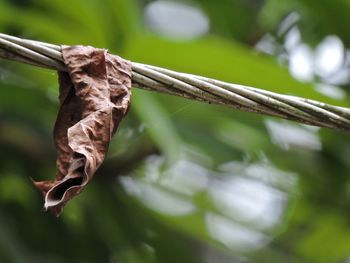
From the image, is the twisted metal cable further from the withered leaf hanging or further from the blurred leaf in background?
the blurred leaf in background

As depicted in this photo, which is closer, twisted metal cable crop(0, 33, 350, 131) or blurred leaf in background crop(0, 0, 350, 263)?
twisted metal cable crop(0, 33, 350, 131)

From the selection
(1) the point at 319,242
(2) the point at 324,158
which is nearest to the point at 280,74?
(2) the point at 324,158

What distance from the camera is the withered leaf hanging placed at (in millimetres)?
537

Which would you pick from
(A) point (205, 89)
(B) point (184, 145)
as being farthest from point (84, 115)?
(B) point (184, 145)

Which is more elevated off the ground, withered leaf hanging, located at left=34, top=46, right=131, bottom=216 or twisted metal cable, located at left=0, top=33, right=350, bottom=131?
twisted metal cable, located at left=0, top=33, right=350, bottom=131

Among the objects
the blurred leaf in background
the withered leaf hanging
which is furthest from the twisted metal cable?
the blurred leaf in background

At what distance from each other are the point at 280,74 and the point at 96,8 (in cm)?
20

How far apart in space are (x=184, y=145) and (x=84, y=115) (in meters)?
0.67

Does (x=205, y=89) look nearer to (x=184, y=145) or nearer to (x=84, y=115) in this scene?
(x=84, y=115)

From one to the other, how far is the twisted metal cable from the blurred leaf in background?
0.37m

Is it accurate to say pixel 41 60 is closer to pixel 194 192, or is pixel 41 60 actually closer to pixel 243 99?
pixel 243 99

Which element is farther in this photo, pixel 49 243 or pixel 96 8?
pixel 49 243

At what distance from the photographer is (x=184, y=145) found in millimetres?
1231

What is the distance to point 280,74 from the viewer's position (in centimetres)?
103
